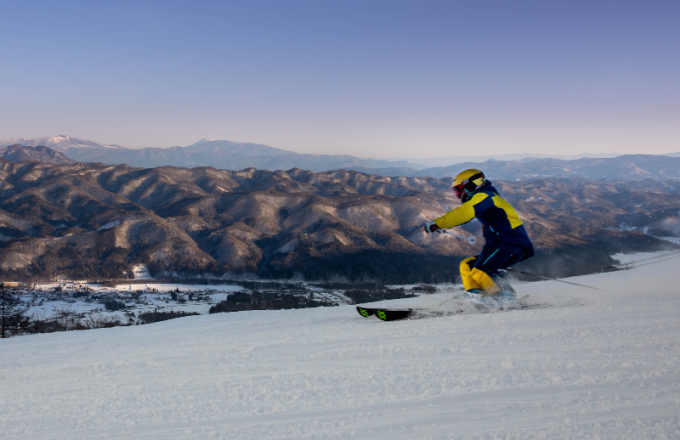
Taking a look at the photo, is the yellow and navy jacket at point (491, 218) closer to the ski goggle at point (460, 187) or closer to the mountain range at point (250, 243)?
the ski goggle at point (460, 187)

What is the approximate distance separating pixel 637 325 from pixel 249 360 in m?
5.83

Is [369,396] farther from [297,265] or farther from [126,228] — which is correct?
[126,228]

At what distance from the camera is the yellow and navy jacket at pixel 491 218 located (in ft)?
25.8

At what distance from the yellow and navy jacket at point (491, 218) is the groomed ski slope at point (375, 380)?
1.51m

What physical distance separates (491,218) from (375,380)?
479 cm

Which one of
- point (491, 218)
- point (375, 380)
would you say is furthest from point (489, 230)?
point (375, 380)

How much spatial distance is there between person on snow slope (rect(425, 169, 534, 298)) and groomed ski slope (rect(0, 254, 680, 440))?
1012 mm

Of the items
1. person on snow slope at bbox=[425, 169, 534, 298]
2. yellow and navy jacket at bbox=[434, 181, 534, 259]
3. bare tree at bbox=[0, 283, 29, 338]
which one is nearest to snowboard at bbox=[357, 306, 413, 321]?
person on snow slope at bbox=[425, 169, 534, 298]

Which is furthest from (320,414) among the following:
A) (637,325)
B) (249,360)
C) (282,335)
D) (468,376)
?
(637,325)

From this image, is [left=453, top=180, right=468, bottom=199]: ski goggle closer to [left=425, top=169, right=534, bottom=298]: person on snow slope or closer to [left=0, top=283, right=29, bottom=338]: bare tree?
[left=425, top=169, right=534, bottom=298]: person on snow slope

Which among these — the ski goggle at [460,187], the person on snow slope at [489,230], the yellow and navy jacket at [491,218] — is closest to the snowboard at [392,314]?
the person on snow slope at [489,230]

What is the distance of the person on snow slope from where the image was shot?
7.93m

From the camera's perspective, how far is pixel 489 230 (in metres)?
8.33

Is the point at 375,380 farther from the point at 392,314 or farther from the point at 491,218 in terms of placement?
the point at 491,218
